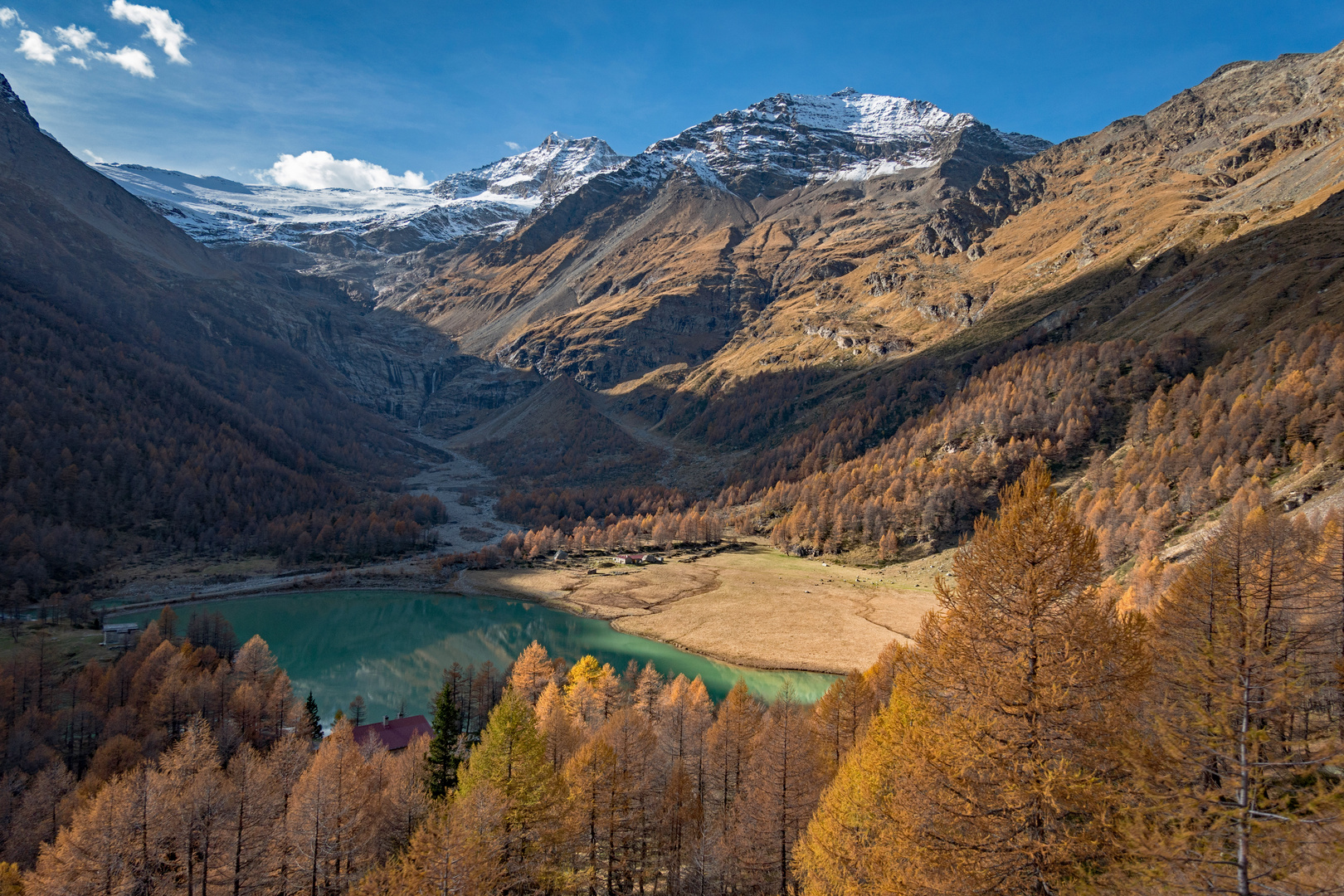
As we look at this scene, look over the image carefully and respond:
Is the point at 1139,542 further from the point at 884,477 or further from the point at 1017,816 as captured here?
the point at 1017,816

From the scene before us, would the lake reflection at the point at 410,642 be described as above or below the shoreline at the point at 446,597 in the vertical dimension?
below

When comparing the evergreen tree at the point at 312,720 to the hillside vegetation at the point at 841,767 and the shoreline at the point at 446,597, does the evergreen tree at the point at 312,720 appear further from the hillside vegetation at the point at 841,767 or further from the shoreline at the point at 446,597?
the shoreline at the point at 446,597

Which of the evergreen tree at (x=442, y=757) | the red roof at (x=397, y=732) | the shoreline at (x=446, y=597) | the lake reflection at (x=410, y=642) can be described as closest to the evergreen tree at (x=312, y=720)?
the red roof at (x=397, y=732)

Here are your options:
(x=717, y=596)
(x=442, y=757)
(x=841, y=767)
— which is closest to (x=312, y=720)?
(x=442, y=757)

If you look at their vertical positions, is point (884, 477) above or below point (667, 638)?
above

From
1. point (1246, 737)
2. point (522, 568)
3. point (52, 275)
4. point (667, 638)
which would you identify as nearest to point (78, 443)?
point (522, 568)
